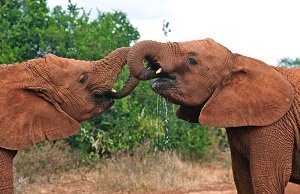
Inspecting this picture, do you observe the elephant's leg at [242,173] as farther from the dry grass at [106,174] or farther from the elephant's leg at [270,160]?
the dry grass at [106,174]

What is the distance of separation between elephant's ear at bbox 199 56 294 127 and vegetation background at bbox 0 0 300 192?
701cm

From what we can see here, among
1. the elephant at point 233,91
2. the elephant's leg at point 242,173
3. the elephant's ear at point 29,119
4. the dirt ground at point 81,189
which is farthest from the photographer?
the dirt ground at point 81,189

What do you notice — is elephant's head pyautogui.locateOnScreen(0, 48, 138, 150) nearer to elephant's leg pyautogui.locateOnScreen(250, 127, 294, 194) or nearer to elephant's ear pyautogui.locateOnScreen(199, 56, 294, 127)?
elephant's ear pyautogui.locateOnScreen(199, 56, 294, 127)

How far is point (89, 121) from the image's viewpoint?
14.9 metres

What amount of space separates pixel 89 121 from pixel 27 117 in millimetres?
8246

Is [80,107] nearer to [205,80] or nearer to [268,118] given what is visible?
[205,80]

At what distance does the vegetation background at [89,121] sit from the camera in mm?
14148

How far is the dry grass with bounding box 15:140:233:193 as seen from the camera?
42.1ft

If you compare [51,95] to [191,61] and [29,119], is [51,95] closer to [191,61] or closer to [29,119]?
[29,119]

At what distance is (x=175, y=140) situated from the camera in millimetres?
15883

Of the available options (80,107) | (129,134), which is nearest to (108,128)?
(129,134)

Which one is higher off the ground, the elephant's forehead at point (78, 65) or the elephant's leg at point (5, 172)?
the elephant's forehead at point (78, 65)

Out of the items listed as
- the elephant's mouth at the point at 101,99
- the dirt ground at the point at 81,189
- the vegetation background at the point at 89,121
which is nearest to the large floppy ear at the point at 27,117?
the elephant's mouth at the point at 101,99

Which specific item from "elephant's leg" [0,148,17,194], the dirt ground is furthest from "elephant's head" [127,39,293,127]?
the dirt ground
